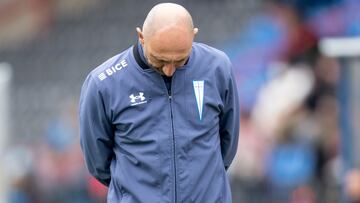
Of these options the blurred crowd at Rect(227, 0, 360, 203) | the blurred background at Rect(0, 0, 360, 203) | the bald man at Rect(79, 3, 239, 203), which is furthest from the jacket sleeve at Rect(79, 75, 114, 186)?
the blurred crowd at Rect(227, 0, 360, 203)

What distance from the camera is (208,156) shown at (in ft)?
20.1

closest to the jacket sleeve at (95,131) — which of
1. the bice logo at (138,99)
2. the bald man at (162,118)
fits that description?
the bald man at (162,118)

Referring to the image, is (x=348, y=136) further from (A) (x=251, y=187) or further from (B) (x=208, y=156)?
(B) (x=208, y=156)

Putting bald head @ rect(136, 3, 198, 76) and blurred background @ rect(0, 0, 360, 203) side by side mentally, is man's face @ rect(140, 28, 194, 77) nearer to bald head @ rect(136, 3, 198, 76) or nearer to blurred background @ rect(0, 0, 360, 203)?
bald head @ rect(136, 3, 198, 76)

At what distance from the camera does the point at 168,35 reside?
5.82 m

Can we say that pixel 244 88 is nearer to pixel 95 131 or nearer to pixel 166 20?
pixel 95 131

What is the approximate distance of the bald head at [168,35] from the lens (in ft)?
19.1

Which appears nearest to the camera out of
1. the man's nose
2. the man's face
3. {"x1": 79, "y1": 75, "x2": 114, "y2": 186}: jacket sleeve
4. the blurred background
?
the man's face

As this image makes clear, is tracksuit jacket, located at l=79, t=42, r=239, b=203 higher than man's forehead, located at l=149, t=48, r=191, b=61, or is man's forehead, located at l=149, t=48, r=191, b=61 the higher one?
man's forehead, located at l=149, t=48, r=191, b=61

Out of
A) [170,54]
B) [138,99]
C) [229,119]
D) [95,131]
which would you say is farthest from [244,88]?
[170,54]

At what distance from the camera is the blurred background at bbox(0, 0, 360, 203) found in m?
11.1

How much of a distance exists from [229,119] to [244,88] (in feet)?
20.6

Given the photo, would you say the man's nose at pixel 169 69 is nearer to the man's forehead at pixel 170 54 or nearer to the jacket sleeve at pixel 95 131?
the man's forehead at pixel 170 54

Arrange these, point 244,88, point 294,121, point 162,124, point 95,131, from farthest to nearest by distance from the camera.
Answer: point 244,88, point 294,121, point 95,131, point 162,124
